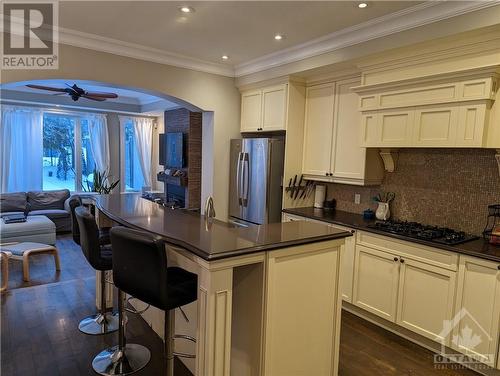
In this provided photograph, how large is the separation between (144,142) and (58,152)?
1.84 meters

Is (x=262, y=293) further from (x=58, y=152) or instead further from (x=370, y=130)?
(x=58, y=152)

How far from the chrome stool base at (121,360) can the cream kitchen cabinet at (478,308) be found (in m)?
2.41

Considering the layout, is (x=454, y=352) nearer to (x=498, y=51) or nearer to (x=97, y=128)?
(x=498, y=51)

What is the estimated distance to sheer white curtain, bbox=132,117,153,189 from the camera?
26.1 feet

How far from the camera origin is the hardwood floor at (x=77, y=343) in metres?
2.47

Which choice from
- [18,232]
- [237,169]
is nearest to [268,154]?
[237,169]

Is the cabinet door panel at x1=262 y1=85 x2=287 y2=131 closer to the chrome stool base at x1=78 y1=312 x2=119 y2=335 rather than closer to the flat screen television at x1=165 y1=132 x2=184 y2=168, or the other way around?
the flat screen television at x1=165 y1=132 x2=184 y2=168

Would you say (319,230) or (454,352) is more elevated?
(319,230)

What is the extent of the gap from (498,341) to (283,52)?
131 inches

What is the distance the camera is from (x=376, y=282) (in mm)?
3098

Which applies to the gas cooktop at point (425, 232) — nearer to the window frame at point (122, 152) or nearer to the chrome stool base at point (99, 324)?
the chrome stool base at point (99, 324)

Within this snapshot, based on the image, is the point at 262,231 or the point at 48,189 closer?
the point at 262,231

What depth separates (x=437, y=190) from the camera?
317 centimetres

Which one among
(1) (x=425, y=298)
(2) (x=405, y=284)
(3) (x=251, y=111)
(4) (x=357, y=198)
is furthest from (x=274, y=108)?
(1) (x=425, y=298)
